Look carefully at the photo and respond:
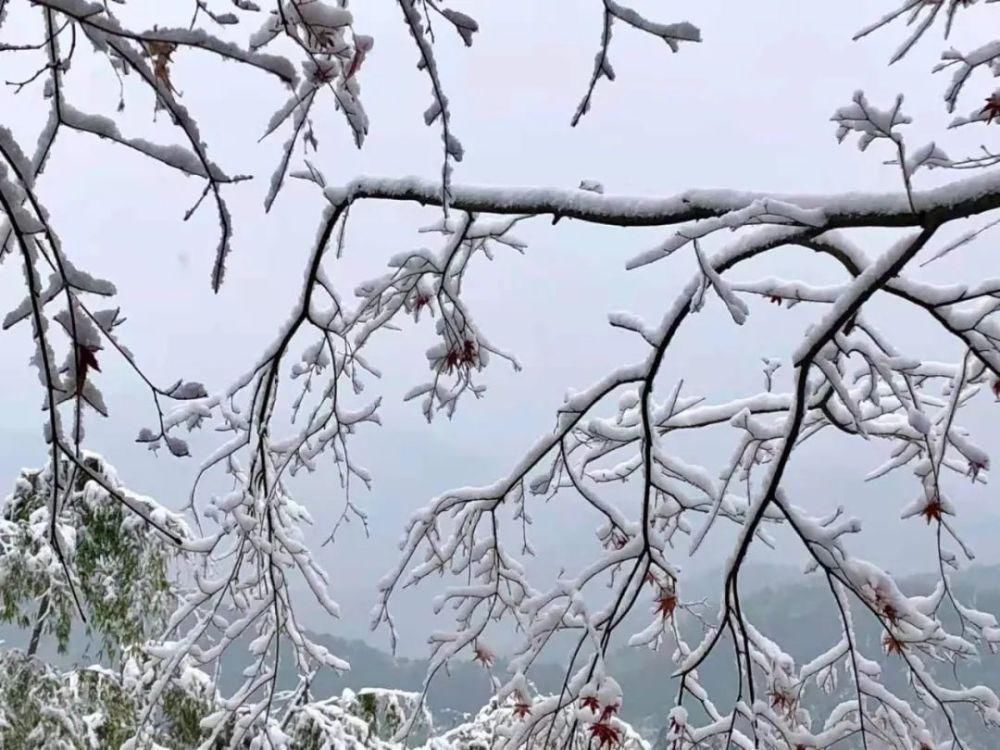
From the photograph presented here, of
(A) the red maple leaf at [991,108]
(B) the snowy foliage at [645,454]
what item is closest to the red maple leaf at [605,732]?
(B) the snowy foliage at [645,454]

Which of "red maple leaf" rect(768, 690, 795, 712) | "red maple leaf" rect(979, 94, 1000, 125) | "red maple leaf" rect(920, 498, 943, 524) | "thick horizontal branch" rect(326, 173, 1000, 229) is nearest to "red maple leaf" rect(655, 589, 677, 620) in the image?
"red maple leaf" rect(768, 690, 795, 712)

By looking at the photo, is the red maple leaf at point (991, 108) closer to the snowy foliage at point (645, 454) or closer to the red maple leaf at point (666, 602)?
the snowy foliage at point (645, 454)

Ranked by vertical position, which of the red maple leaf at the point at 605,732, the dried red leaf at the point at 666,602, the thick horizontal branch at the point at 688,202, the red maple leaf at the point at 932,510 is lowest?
the red maple leaf at the point at 605,732

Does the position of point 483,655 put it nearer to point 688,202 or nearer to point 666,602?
point 666,602

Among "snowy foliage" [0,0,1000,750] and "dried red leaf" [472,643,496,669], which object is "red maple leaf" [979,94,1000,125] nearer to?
"snowy foliage" [0,0,1000,750]

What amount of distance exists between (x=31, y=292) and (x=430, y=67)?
2.20ft

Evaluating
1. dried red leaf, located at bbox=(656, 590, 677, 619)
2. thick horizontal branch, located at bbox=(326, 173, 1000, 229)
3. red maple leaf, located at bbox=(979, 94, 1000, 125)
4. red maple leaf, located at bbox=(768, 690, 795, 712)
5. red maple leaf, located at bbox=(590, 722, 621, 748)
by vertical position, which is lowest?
red maple leaf, located at bbox=(768, 690, 795, 712)

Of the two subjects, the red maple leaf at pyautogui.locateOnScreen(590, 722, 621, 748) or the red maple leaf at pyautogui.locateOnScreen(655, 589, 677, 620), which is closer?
the red maple leaf at pyautogui.locateOnScreen(590, 722, 621, 748)

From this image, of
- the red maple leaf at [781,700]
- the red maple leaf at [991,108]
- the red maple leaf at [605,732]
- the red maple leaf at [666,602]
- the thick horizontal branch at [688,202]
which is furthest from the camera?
the red maple leaf at [781,700]

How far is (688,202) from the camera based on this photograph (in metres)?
1.76

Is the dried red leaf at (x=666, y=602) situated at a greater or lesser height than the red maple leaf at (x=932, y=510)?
lesser

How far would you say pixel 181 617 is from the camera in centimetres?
248

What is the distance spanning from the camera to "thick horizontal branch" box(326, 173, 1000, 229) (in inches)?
63.4

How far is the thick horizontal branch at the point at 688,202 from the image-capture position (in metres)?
1.61
